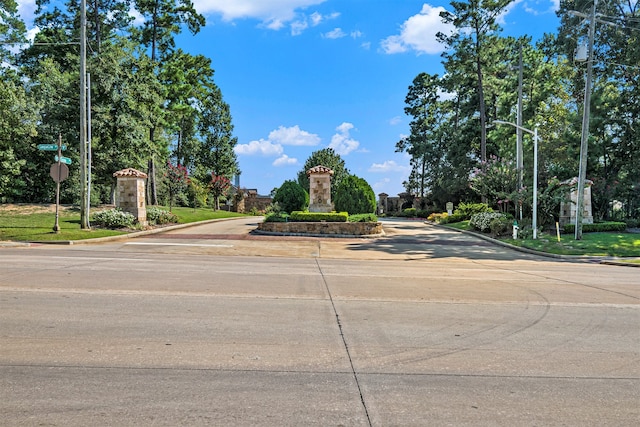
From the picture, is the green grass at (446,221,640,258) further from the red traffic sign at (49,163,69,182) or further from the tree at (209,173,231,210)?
the tree at (209,173,231,210)

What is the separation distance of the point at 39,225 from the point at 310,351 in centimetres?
2280

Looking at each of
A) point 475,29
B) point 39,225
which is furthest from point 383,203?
point 39,225

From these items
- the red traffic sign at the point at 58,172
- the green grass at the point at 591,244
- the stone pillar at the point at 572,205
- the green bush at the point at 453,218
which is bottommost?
the green grass at the point at 591,244

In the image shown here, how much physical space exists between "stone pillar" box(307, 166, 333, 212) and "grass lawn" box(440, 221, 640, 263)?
34.3 feet

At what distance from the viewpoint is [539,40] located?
153 feet

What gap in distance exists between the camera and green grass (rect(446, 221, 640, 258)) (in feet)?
63.0

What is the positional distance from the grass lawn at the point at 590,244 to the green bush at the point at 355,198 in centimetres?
828

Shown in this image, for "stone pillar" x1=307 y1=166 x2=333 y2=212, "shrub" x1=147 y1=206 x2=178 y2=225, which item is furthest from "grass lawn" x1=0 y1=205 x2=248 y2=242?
"stone pillar" x1=307 y1=166 x2=333 y2=212

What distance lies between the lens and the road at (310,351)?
3.35 metres

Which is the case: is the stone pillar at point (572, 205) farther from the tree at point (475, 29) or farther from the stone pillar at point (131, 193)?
the stone pillar at point (131, 193)

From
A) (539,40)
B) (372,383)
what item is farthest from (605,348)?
(539,40)

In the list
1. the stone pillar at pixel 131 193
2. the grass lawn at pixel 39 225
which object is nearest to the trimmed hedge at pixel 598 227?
the grass lawn at pixel 39 225

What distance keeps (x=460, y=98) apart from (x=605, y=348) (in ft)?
179

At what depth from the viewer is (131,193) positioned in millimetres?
25062
